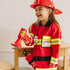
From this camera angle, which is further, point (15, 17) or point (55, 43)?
point (15, 17)

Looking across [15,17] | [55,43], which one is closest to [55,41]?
[55,43]

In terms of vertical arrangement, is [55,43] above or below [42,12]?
below

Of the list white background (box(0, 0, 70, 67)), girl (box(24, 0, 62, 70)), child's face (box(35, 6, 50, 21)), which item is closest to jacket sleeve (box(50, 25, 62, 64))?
girl (box(24, 0, 62, 70))

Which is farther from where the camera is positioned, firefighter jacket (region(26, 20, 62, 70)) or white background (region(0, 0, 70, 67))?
white background (region(0, 0, 70, 67))

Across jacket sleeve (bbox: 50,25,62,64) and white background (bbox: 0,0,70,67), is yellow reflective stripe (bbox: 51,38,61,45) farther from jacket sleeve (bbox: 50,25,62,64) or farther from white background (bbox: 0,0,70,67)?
white background (bbox: 0,0,70,67)

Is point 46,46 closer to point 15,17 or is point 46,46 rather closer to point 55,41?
point 55,41

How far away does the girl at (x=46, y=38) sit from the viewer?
4.38ft

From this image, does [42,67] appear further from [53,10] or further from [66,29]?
[66,29]

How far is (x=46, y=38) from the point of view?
4.49 feet

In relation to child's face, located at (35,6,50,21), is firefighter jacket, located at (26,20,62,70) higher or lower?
lower

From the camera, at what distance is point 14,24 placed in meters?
2.48

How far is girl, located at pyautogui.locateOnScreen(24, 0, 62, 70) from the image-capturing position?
1.33 meters

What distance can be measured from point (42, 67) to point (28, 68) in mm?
1289

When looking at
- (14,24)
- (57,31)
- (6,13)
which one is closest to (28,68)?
(14,24)
